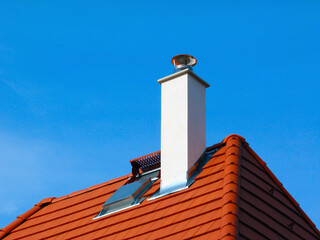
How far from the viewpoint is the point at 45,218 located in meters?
13.6

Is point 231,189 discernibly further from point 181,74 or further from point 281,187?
point 181,74

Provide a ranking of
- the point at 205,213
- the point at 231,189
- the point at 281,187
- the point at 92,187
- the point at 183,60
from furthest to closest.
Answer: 1. the point at 92,187
2. the point at 183,60
3. the point at 281,187
4. the point at 231,189
5. the point at 205,213

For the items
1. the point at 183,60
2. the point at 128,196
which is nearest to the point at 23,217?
the point at 128,196

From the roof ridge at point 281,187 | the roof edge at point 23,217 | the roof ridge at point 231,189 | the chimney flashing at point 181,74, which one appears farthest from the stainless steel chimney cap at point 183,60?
the roof edge at point 23,217

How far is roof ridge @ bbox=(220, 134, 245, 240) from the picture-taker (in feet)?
31.6

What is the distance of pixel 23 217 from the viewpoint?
1408 cm

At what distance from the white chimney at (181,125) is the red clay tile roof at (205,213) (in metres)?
0.37

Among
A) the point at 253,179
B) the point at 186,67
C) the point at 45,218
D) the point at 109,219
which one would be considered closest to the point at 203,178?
the point at 253,179

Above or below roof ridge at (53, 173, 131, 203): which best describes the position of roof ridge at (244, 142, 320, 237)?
below

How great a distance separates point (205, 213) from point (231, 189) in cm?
54

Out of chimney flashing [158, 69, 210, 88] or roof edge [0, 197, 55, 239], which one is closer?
chimney flashing [158, 69, 210, 88]

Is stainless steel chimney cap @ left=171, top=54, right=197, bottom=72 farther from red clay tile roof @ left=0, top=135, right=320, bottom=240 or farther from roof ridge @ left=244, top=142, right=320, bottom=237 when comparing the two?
roof ridge @ left=244, top=142, right=320, bottom=237

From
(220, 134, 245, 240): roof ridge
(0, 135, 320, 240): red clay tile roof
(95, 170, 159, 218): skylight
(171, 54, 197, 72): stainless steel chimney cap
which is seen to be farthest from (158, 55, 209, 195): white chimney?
(220, 134, 245, 240): roof ridge

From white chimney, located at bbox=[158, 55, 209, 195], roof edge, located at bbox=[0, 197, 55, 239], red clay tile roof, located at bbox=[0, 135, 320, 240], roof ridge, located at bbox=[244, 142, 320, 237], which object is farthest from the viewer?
roof edge, located at bbox=[0, 197, 55, 239]
